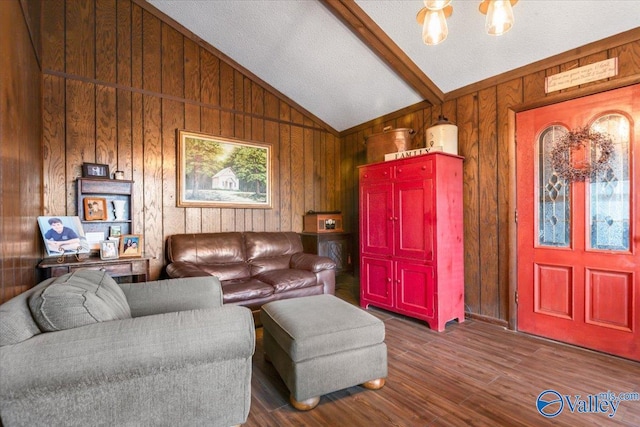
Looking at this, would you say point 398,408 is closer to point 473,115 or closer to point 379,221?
point 379,221

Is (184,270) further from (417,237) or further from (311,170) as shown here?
(311,170)

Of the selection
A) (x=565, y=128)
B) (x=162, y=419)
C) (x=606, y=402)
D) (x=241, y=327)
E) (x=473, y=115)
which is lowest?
(x=606, y=402)

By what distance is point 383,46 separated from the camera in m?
2.88

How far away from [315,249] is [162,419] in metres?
3.02

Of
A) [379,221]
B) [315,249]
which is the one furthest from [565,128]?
[315,249]

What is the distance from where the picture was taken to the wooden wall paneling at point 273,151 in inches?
165

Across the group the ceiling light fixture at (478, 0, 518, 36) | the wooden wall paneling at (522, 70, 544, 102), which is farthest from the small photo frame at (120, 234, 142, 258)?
the wooden wall paneling at (522, 70, 544, 102)

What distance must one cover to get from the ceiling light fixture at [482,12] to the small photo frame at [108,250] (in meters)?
3.07

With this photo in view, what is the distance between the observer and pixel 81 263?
2.54 meters

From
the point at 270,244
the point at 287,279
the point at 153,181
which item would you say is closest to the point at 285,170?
the point at 270,244

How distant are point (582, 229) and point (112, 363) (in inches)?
130

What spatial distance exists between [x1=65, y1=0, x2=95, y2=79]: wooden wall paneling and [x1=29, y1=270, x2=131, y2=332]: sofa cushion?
100 inches

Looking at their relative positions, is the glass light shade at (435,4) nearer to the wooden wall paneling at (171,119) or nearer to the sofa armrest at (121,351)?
the sofa armrest at (121,351)

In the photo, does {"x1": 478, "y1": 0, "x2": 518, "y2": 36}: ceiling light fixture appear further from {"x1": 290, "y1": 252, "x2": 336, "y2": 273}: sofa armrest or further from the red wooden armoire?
{"x1": 290, "y1": 252, "x2": 336, "y2": 273}: sofa armrest
